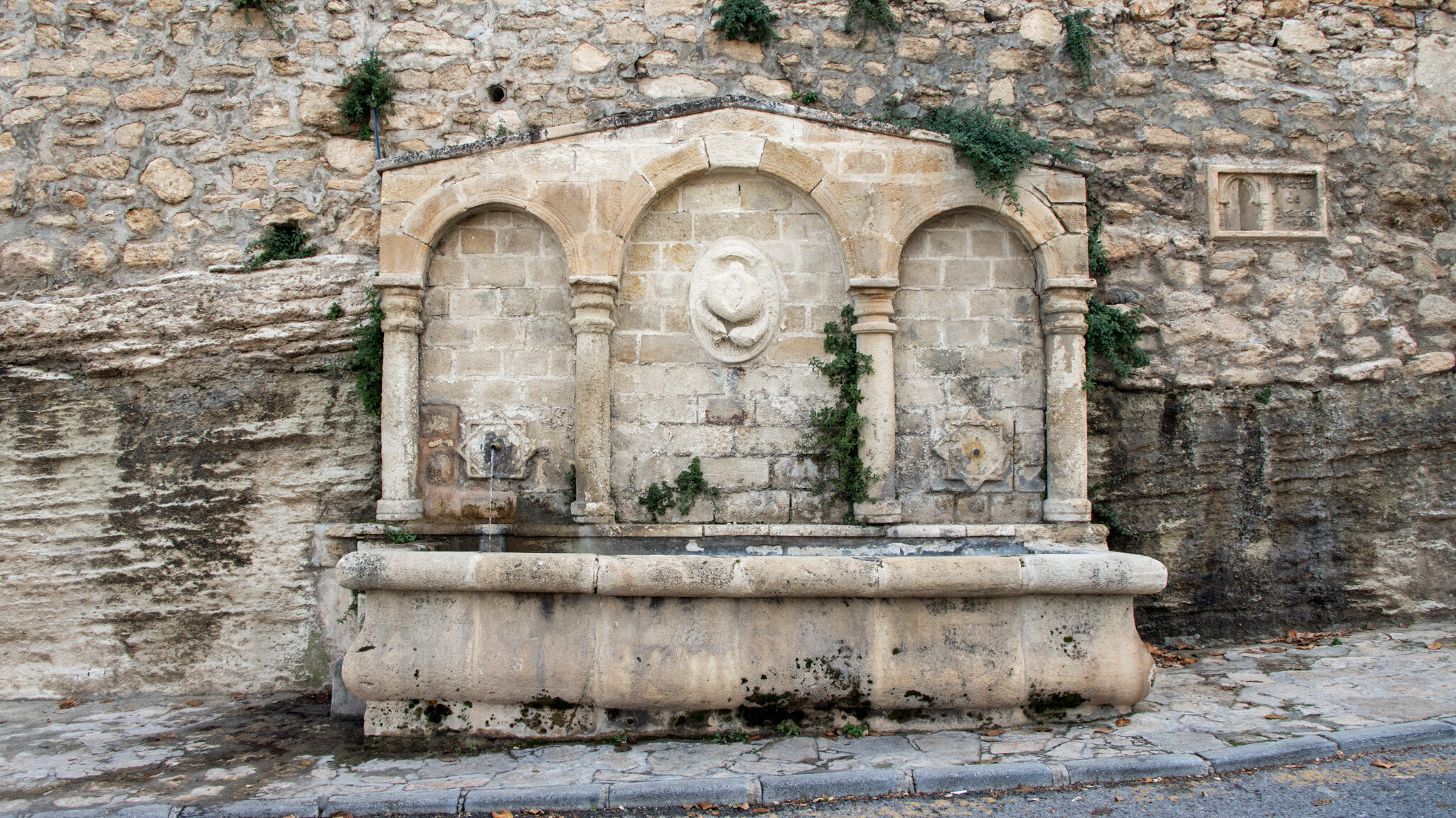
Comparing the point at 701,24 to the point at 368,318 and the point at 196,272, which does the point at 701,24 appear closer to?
the point at 368,318

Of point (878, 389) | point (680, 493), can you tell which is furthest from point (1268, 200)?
point (680, 493)

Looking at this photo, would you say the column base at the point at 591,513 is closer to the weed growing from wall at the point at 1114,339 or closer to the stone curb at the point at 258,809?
the stone curb at the point at 258,809

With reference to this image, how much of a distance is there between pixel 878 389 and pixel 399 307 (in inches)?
105

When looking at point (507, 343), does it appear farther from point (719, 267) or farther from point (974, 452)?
point (974, 452)

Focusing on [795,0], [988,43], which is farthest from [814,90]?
[988,43]

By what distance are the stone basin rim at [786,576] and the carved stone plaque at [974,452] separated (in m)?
1.32

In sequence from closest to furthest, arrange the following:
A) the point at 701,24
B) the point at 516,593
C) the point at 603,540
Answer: the point at 516,593 → the point at 603,540 → the point at 701,24

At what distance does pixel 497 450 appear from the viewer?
507 cm

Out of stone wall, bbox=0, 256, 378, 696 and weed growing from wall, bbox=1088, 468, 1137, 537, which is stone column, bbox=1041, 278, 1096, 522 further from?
stone wall, bbox=0, 256, 378, 696

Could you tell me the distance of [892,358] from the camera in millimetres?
5098

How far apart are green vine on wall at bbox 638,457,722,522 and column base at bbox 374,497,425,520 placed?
1218 millimetres

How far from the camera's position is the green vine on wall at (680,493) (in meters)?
5.09

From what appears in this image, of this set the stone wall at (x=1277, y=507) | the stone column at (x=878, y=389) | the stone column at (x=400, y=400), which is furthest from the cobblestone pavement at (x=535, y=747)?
the stone column at (x=878, y=389)

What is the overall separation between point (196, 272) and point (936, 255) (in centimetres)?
436
